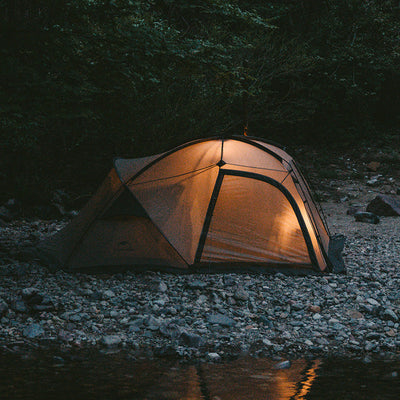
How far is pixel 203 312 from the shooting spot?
5.84m

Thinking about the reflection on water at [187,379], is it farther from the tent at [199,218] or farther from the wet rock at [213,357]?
the tent at [199,218]

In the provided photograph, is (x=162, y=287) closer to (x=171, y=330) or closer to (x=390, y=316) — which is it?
(x=171, y=330)

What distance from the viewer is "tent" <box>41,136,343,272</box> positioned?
23.7 feet

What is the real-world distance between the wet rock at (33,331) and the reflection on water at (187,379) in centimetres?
49

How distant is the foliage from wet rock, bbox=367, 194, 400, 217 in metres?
4.24

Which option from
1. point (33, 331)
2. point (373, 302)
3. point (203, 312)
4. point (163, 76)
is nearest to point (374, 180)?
point (163, 76)

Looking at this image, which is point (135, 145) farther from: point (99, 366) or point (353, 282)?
point (99, 366)

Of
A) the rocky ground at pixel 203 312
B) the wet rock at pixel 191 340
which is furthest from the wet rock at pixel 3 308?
the wet rock at pixel 191 340

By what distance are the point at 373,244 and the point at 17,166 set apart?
294 inches

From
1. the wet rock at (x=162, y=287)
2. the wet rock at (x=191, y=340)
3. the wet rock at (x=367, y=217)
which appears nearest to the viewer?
the wet rock at (x=191, y=340)

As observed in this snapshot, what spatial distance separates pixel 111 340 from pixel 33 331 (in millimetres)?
783

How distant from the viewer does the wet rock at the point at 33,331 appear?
5137mm

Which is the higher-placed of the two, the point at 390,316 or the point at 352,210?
the point at 352,210

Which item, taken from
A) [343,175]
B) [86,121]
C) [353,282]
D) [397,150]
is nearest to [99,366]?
[353,282]
